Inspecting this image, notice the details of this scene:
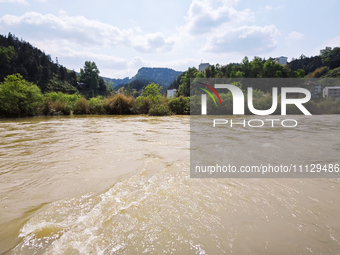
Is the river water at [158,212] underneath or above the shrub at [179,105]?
underneath

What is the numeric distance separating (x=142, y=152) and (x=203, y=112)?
532 inches

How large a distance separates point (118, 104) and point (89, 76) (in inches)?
2438

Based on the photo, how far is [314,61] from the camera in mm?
79875

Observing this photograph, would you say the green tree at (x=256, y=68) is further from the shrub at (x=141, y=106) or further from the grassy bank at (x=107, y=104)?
the shrub at (x=141, y=106)

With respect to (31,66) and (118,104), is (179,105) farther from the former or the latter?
(31,66)

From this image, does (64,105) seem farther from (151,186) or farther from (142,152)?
(151,186)

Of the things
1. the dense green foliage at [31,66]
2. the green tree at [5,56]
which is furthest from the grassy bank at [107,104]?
the green tree at [5,56]

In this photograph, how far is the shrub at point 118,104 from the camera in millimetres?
16781

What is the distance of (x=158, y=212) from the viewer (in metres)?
1.62

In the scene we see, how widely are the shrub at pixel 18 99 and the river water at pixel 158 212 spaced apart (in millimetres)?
14157

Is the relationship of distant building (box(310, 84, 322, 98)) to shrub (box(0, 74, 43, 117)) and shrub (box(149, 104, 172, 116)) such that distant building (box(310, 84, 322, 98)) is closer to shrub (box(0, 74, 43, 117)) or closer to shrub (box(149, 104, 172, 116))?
shrub (box(149, 104, 172, 116))

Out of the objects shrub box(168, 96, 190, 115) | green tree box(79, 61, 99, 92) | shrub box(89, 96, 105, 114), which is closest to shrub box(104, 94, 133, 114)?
Result: shrub box(89, 96, 105, 114)

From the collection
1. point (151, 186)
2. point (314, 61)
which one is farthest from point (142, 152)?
point (314, 61)

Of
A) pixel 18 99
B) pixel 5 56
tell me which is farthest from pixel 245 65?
pixel 5 56
